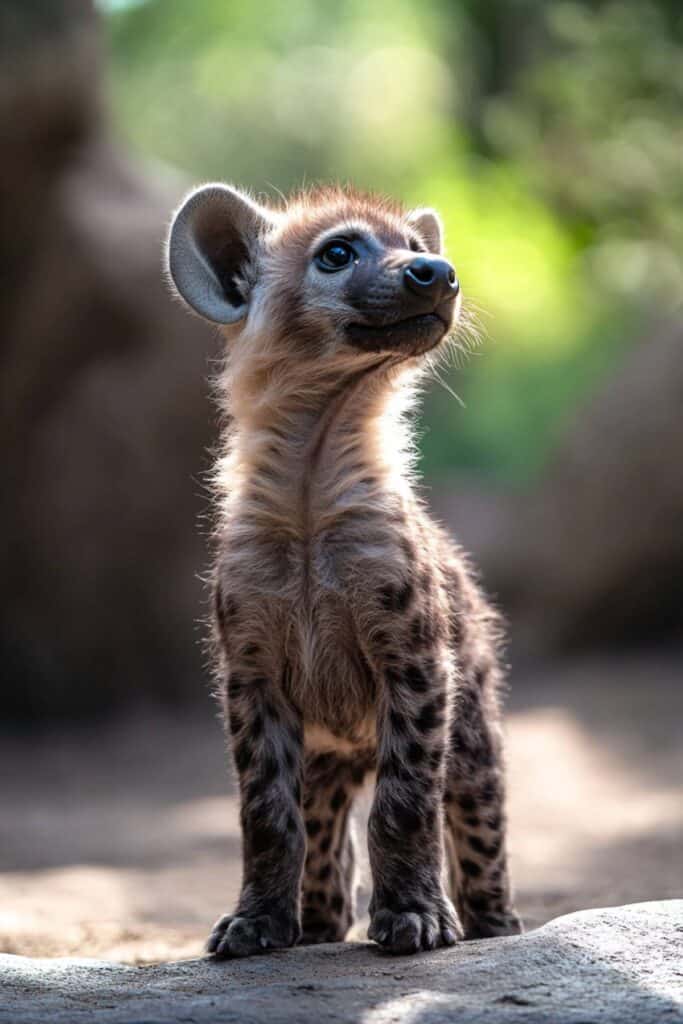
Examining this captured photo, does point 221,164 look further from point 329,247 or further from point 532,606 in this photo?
point 329,247

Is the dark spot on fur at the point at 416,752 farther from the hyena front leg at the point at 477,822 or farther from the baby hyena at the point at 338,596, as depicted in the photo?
the hyena front leg at the point at 477,822

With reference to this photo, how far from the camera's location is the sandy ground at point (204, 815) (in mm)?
5340

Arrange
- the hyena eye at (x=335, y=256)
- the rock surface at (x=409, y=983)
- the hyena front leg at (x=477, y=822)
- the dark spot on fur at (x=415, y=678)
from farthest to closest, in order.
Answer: the hyena front leg at (x=477, y=822) → the hyena eye at (x=335, y=256) → the dark spot on fur at (x=415, y=678) → the rock surface at (x=409, y=983)

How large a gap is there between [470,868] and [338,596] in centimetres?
98

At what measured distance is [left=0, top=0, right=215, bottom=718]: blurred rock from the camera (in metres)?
9.18

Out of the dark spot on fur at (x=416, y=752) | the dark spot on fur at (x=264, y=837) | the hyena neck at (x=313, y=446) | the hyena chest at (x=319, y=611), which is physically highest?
the hyena neck at (x=313, y=446)

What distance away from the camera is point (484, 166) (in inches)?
770

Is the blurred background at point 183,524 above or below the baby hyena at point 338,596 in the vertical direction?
above

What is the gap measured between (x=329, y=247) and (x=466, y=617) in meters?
1.11

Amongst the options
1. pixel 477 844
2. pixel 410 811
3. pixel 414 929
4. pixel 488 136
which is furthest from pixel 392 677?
pixel 488 136

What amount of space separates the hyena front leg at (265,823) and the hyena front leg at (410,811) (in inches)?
8.0

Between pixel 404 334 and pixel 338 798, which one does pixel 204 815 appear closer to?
pixel 338 798

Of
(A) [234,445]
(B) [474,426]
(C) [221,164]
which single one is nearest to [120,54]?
(C) [221,164]

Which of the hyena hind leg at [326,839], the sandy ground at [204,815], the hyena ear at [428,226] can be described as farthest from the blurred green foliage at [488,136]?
the sandy ground at [204,815]
